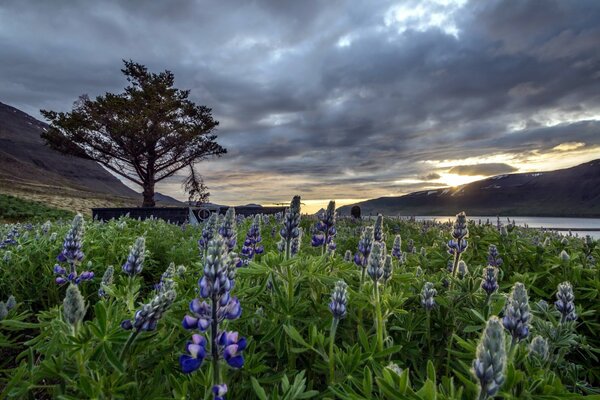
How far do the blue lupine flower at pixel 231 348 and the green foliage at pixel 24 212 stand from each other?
28275mm

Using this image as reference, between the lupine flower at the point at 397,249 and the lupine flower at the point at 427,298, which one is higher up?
the lupine flower at the point at 397,249

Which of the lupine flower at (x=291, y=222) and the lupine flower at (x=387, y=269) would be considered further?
the lupine flower at (x=291, y=222)

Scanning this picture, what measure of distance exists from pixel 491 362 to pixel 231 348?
993mm

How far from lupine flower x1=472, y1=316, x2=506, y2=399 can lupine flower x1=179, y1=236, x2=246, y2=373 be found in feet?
3.00

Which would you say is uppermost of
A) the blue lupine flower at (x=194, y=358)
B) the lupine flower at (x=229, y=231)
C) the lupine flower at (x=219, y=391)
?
the lupine flower at (x=229, y=231)

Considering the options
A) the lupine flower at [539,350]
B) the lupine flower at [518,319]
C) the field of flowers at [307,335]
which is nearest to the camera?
the field of flowers at [307,335]

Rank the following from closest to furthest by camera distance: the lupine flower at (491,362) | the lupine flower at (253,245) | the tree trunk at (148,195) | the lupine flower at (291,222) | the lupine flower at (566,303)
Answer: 1. the lupine flower at (491,362)
2. the lupine flower at (566,303)
3. the lupine flower at (291,222)
4. the lupine flower at (253,245)
5. the tree trunk at (148,195)

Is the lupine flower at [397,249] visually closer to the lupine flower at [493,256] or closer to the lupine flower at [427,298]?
the lupine flower at [493,256]

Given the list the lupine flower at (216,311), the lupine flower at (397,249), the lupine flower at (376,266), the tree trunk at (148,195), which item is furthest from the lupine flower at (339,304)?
the tree trunk at (148,195)

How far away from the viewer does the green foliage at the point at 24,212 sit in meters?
25.1

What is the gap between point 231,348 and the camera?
143cm

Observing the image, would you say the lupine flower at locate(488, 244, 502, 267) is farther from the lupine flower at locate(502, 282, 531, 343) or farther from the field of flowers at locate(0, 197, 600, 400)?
the lupine flower at locate(502, 282, 531, 343)

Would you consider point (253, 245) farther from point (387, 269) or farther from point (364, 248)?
point (387, 269)

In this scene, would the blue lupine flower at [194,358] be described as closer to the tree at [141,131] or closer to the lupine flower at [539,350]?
the lupine flower at [539,350]
